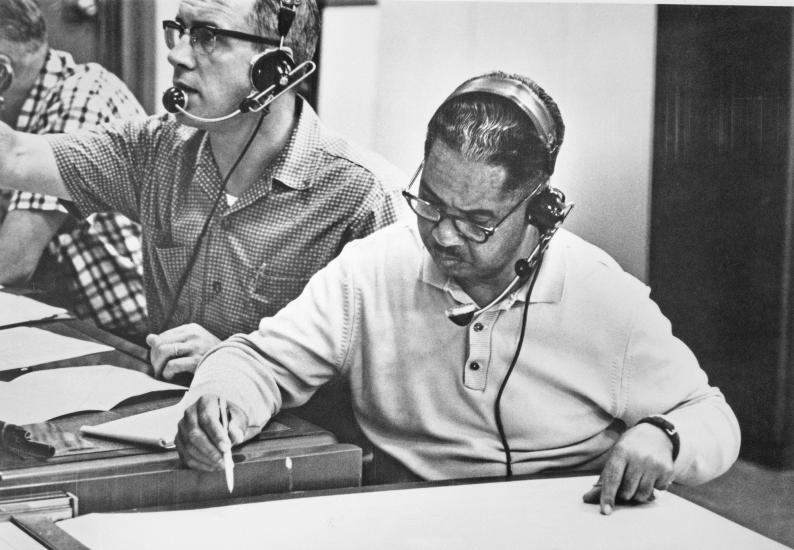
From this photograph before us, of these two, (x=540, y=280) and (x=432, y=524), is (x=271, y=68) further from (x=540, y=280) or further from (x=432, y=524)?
(x=432, y=524)

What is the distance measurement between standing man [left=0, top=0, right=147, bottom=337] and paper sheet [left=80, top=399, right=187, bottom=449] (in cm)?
22

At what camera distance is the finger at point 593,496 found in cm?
125

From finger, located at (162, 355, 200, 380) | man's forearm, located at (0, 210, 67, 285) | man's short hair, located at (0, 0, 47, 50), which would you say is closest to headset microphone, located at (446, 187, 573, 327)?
finger, located at (162, 355, 200, 380)

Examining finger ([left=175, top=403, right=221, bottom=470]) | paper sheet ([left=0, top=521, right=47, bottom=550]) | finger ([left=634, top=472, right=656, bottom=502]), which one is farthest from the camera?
finger ([left=634, top=472, right=656, bottom=502])

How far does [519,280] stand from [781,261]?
0.47 metres

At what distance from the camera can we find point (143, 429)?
117 cm

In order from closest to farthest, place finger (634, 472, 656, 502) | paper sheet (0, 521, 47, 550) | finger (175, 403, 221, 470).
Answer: paper sheet (0, 521, 47, 550) → finger (175, 403, 221, 470) → finger (634, 472, 656, 502)

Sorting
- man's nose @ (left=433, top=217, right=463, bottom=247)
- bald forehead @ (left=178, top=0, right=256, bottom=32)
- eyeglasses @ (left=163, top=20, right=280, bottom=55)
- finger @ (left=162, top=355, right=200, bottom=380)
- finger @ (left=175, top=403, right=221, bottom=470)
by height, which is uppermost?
bald forehead @ (left=178, top=0, right=256, bottom=32)

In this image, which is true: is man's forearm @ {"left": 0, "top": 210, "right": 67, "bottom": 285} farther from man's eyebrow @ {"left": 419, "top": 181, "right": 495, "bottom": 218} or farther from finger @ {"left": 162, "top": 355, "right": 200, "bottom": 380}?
man's eyebrow @ {"left": 419, "top": 181, "right": 495, "bottom": 218}

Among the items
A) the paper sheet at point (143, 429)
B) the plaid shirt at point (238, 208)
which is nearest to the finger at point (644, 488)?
the plaid shirt at point (238, 208)

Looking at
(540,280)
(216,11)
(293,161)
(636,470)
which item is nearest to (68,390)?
(293,161)

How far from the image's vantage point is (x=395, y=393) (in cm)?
136

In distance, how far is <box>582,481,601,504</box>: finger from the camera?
4.09ft

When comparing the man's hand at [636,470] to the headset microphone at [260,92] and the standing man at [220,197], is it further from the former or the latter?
the headset microphone at [260,92]
